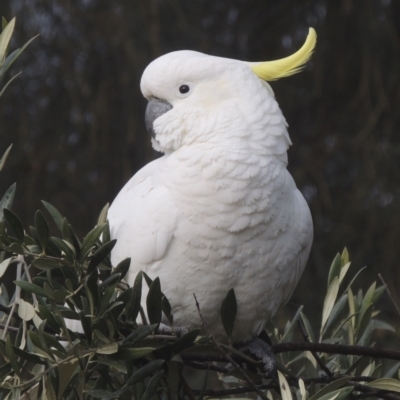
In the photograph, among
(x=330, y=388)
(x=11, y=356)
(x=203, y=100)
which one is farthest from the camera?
(x=203, y=100)

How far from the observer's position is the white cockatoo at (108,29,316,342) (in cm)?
119

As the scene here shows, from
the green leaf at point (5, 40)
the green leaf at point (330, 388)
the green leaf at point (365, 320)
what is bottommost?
the green leaf at point (365, 320)

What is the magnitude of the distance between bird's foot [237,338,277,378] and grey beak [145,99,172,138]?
1.44 ft

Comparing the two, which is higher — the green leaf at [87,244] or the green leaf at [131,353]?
the green leaf at [87,244]

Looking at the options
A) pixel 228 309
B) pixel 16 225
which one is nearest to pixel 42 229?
pixel 16 225

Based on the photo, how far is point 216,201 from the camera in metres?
1.18

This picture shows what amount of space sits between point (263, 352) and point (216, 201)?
1.03 ft

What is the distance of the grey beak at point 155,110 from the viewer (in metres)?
1.32

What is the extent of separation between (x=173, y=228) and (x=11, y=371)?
0.42 metres

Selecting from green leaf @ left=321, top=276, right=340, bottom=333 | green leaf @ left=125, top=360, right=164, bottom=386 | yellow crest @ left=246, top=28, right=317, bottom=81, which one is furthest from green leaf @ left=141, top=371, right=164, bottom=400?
yellow crest @ left=246, top=28, right=317, bottom=81

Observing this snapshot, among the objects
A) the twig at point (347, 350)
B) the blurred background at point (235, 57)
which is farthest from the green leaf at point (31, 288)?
the blurred background at point (235, 57)

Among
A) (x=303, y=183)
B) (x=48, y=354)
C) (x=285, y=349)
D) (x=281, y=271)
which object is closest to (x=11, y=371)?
(x=48, y=354)

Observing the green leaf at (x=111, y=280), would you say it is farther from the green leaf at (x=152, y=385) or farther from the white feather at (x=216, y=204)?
the white feather at (x=216, y=204)

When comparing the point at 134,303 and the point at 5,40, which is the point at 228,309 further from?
the point at 5,40
